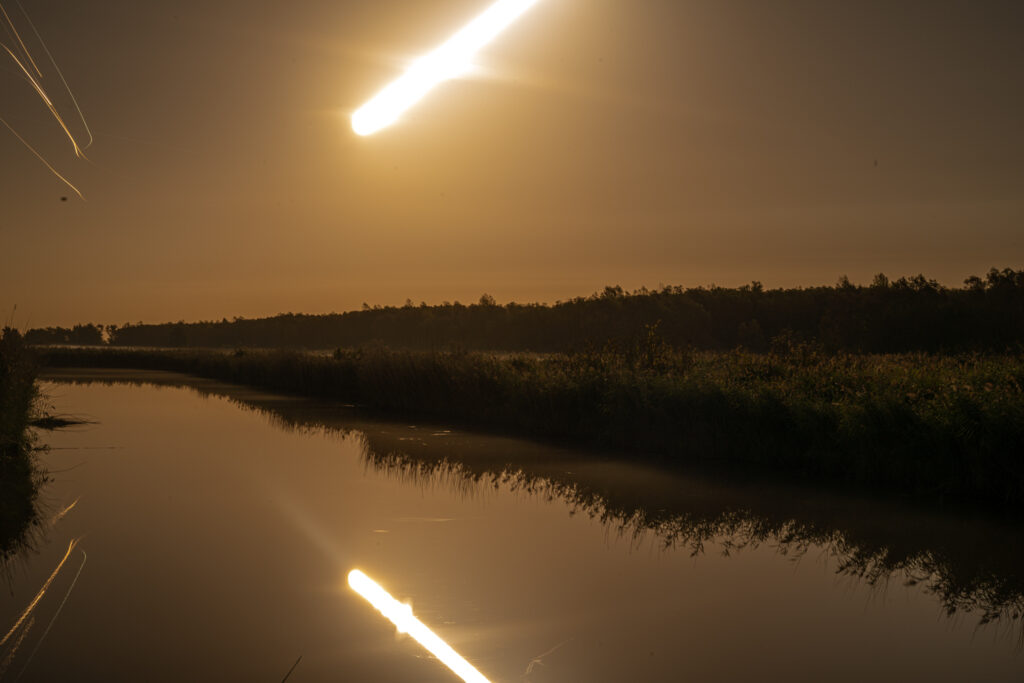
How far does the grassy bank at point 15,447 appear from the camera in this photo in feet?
25.5

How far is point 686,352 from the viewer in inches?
683

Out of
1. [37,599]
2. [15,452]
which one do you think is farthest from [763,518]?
[15,452]

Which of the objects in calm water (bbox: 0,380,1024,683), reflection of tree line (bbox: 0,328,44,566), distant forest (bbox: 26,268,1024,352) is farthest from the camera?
distant forest (bbox: 26,268,1024,352)

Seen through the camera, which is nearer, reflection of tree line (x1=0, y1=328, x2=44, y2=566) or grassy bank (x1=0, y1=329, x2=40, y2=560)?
reflection of tree line (x1=0, y1=328, x2=44, y2=566)

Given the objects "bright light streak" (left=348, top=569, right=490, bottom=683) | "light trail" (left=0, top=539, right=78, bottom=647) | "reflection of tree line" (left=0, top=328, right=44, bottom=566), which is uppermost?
"reflection of tree line" (left=0, top=328, right=44, bottom=566)

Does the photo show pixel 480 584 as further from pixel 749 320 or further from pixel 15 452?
pixel 749 320

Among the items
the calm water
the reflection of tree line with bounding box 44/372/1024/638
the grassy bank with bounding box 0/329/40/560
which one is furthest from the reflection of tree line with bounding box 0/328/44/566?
the reflection of tree line with bounding box 44/372/1024/638

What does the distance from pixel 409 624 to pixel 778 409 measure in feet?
29.1

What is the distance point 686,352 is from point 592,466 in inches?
232

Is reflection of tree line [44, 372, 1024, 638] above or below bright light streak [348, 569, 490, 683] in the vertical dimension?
below

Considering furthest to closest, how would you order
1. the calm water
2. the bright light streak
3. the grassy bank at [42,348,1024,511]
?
1. the grassy bank at [42,348,1024,511]
2. the calm water
3. the bright light streak

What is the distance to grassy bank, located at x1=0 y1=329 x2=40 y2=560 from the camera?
7.79m

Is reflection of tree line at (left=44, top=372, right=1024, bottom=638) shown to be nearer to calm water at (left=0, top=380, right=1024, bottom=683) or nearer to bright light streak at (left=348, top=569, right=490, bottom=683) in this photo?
calm water at (left=0, top=380, right=1024, bottom=683)

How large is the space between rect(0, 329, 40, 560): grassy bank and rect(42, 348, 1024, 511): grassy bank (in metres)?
8.62
